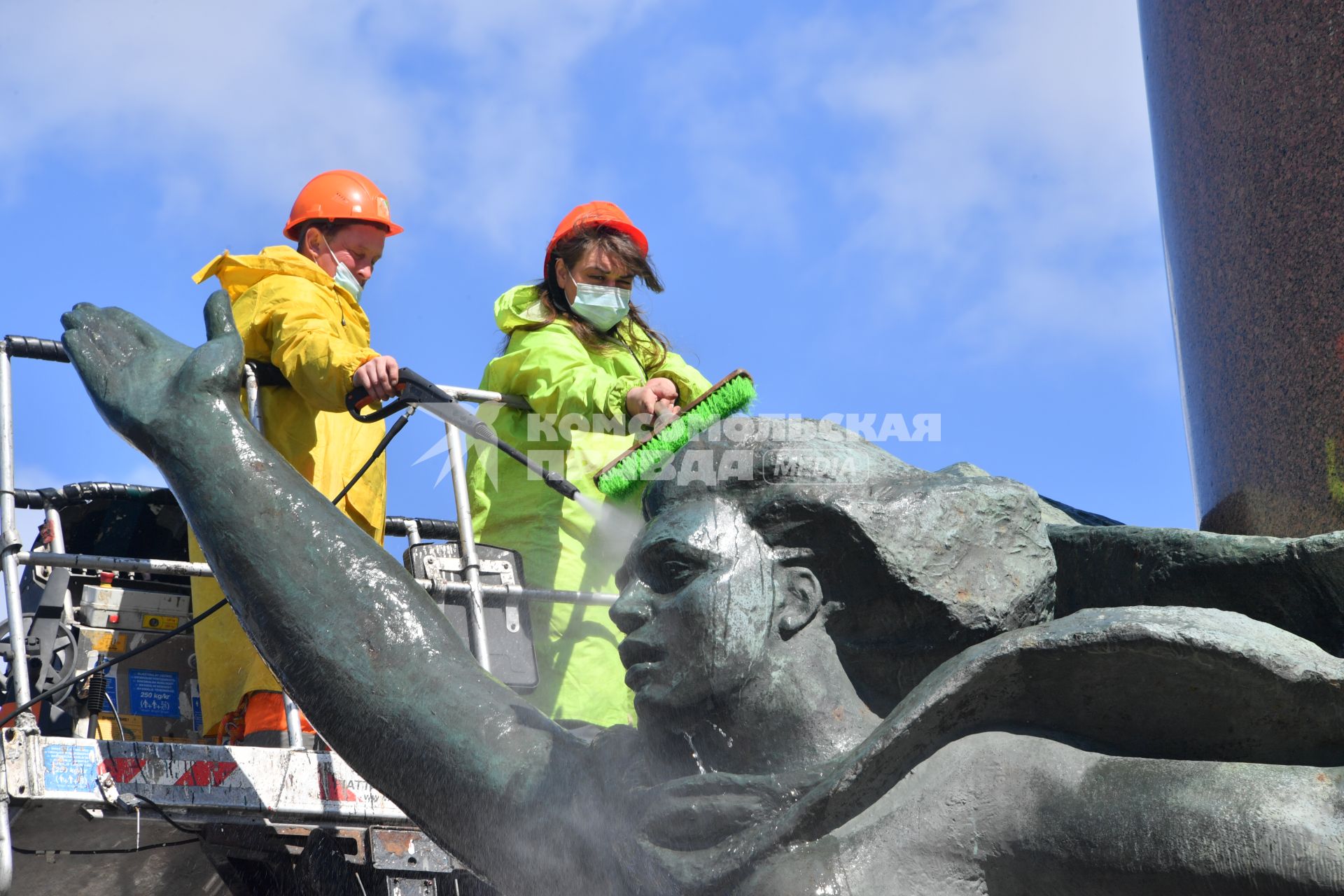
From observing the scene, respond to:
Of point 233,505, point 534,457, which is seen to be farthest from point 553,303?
point 233,505

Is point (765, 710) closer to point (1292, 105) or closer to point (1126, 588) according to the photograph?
point (1126, 588)

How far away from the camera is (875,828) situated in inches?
76.6

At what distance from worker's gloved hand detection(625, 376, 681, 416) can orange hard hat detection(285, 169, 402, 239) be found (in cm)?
148

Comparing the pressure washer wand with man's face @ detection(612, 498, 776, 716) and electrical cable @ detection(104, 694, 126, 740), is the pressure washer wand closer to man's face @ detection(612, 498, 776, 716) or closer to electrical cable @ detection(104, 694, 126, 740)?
electrical cable @ detection(104, 694, 126, 740)

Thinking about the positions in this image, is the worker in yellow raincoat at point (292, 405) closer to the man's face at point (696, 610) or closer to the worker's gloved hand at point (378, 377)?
the worker's gloved hand at point (378, 377)

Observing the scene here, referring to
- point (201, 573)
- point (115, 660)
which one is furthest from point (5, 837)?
point (201, 573)

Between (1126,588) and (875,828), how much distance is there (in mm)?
602

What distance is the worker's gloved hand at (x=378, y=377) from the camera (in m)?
4.59

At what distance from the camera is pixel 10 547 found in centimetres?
474

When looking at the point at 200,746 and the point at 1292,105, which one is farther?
the point at 200,746

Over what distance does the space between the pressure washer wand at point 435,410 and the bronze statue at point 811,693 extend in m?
2.05

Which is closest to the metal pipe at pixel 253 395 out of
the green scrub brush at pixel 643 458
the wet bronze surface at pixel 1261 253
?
the green scrub brush at pixel 643 458

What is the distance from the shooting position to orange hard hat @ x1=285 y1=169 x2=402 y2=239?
18.6ft

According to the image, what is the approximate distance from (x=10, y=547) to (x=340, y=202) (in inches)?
66.0
